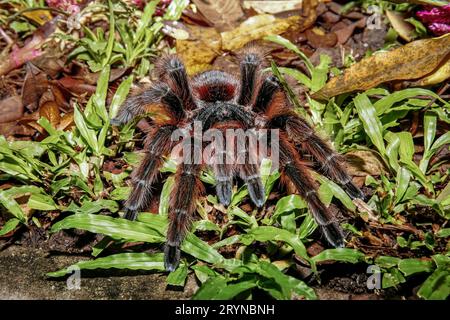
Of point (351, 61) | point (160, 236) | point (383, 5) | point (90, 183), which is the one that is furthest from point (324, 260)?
point (383, 5)

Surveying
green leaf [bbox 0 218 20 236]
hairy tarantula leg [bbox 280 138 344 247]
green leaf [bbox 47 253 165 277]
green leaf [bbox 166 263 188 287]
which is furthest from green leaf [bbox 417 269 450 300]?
green leaf [bbox 0 218 20 236]

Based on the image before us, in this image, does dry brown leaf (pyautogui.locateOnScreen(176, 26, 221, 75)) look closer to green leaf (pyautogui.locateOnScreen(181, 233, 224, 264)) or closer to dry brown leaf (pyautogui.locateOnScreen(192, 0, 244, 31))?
dry brown leaf (pyautogui.locateOnScreen(192, 0, 244, 31))

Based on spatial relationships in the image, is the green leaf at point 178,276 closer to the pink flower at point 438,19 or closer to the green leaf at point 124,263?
the green leaf at point 124,263

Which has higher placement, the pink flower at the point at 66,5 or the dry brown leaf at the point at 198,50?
the pink flower at the point at 66,5

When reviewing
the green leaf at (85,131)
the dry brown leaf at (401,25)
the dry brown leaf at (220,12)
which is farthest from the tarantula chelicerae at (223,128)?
the dry brown leaf at (401,25)

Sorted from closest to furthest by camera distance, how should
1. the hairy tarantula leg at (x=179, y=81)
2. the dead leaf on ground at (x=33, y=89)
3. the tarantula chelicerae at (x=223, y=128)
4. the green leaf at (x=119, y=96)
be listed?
the tarantula chelicerae at (x=223, y=128), the hairy tarantula leg at (x=179, y=81), the green leaf at (x=119, y=96), the dead leaf on ground at (x=33, y=89)
